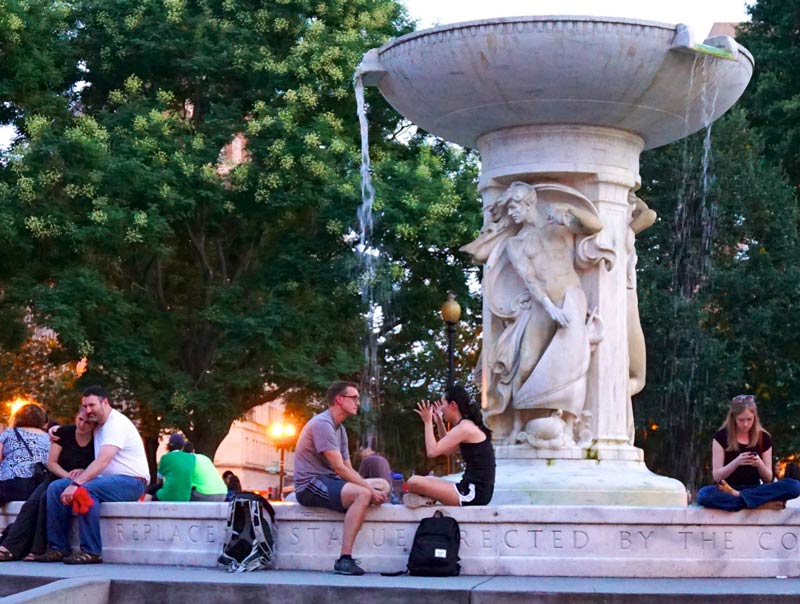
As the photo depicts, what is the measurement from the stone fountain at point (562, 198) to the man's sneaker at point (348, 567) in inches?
106

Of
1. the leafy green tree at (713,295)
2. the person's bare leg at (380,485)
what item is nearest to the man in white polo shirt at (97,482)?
the person's bare leg at (380,485)

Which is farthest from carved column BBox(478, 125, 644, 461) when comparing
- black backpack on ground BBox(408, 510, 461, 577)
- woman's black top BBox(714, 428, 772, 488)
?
black backpack on ground BBox(408, 510, 461, 577)

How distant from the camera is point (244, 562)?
9695 millimetres

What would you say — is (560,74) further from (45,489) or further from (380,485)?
(45,489)

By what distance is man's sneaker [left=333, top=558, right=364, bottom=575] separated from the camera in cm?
938

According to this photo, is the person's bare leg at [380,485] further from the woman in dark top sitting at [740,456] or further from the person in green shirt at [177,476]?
the person in green shirt at [177,476]

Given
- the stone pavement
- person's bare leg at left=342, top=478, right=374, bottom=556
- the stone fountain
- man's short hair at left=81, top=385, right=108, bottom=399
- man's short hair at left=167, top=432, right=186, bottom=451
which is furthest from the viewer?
man's short hair at left=167, top=432, right=186, bottom=451

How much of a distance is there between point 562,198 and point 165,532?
4.78 meters

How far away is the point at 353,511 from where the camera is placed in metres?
9.52

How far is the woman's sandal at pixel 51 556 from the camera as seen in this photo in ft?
34.2

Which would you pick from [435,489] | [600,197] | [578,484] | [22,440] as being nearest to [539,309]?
[600,197]

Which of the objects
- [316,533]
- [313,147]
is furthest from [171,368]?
[316,533]

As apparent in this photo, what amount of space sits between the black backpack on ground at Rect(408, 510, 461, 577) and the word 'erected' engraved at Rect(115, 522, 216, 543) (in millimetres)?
1660

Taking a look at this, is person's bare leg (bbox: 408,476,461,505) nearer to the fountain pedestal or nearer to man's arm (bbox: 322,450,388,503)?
man's arm (bbox: 322,450,388,503)
